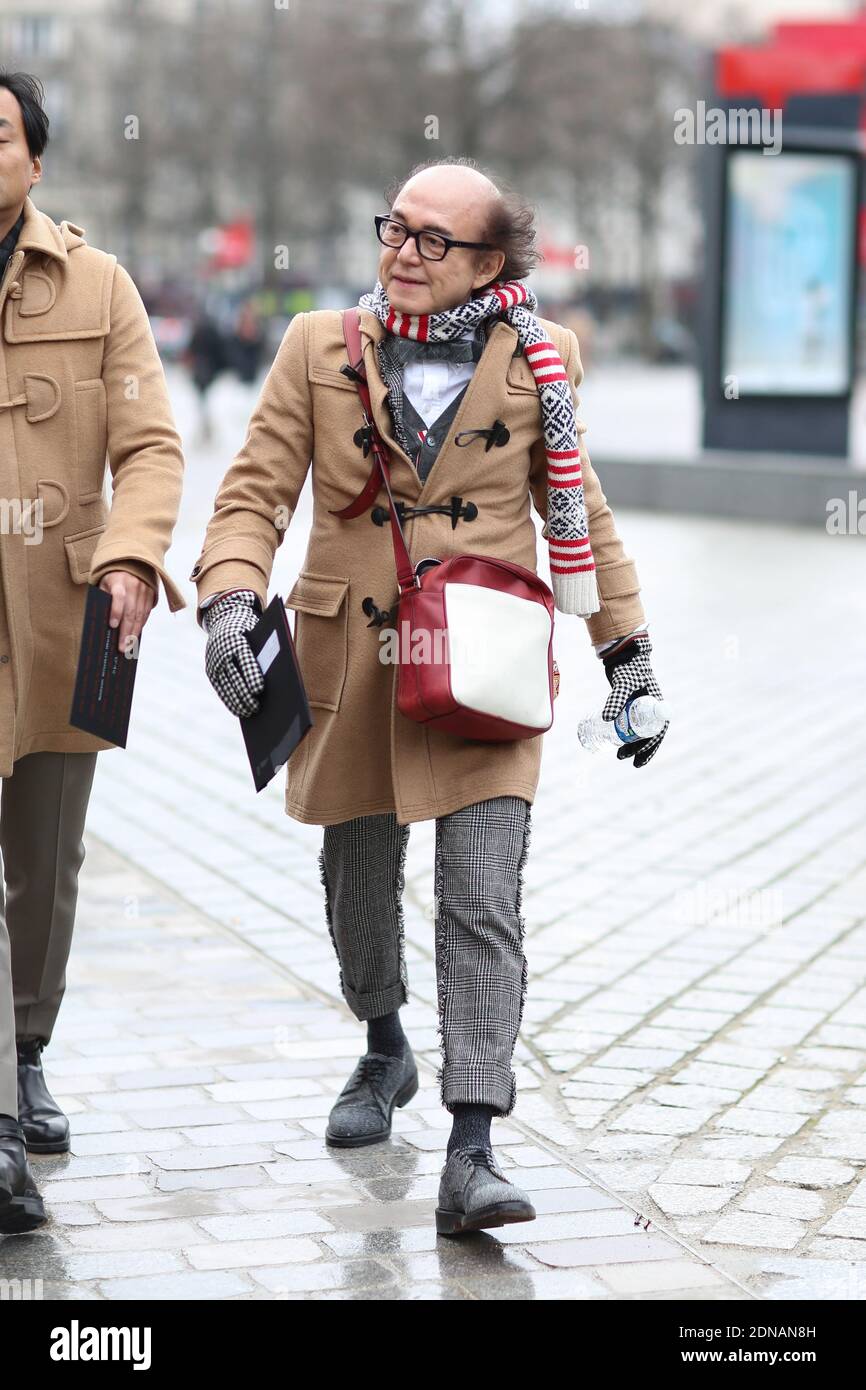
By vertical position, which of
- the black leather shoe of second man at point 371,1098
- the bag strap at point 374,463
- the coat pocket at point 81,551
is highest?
the bag strap at point 374,463

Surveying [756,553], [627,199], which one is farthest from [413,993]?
[627,199]

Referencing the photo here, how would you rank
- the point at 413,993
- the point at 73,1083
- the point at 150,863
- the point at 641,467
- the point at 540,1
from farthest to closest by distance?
the point at 540,1
the point at 641,467
the point at 150,863
the point at 413,993
the point at 73,1083

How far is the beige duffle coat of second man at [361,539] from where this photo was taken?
147 inches

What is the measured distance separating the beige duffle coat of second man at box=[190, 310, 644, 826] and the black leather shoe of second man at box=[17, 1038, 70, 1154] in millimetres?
Result: 765

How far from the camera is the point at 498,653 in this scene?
11.9 feet

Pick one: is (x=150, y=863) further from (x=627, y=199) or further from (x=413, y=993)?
(x=627, y=199)

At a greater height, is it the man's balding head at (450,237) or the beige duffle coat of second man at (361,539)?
the man's balding head at (450,237)

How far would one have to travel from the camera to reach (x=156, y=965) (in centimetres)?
541

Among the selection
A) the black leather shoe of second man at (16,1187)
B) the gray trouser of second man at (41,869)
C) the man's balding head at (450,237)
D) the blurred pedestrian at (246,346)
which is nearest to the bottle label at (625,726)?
the man's balding head at (450,237)

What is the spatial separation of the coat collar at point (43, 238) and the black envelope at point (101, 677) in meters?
0.63

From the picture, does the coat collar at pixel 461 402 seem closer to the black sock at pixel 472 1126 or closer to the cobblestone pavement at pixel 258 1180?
the black sock at pixel 472 1126

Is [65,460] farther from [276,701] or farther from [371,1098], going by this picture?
[371,1098]

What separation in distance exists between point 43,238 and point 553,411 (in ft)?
3.25

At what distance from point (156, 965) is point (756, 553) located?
32.3 feet
